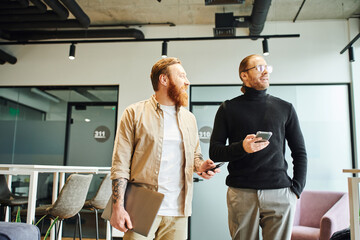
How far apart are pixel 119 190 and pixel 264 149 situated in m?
0.75

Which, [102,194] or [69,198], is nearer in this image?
[69,198]

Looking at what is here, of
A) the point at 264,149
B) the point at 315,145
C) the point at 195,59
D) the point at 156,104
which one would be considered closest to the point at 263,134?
the point at 264,149

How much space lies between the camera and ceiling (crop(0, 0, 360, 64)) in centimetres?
449

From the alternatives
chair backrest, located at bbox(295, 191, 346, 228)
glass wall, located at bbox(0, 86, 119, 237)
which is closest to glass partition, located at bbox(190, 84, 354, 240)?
chair backrest, located at bbox(295, 191, 346, 228)

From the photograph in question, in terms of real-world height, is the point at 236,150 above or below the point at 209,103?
below

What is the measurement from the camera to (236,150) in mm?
1510

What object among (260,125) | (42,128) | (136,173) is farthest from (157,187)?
(42,128)

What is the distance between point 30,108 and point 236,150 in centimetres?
519

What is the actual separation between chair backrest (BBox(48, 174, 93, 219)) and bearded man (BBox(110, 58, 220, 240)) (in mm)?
1882

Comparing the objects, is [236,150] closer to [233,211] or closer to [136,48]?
[233,211]

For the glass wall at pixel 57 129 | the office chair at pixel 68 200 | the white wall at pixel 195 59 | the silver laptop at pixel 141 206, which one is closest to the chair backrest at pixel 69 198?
the office chair at pixel 68 200

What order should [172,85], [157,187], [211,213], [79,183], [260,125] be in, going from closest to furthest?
[157,187]
[172,85]
[260,125]
[79,183]
[211,213]

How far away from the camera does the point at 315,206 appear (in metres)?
4.17

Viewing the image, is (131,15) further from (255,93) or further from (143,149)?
(143,149)
